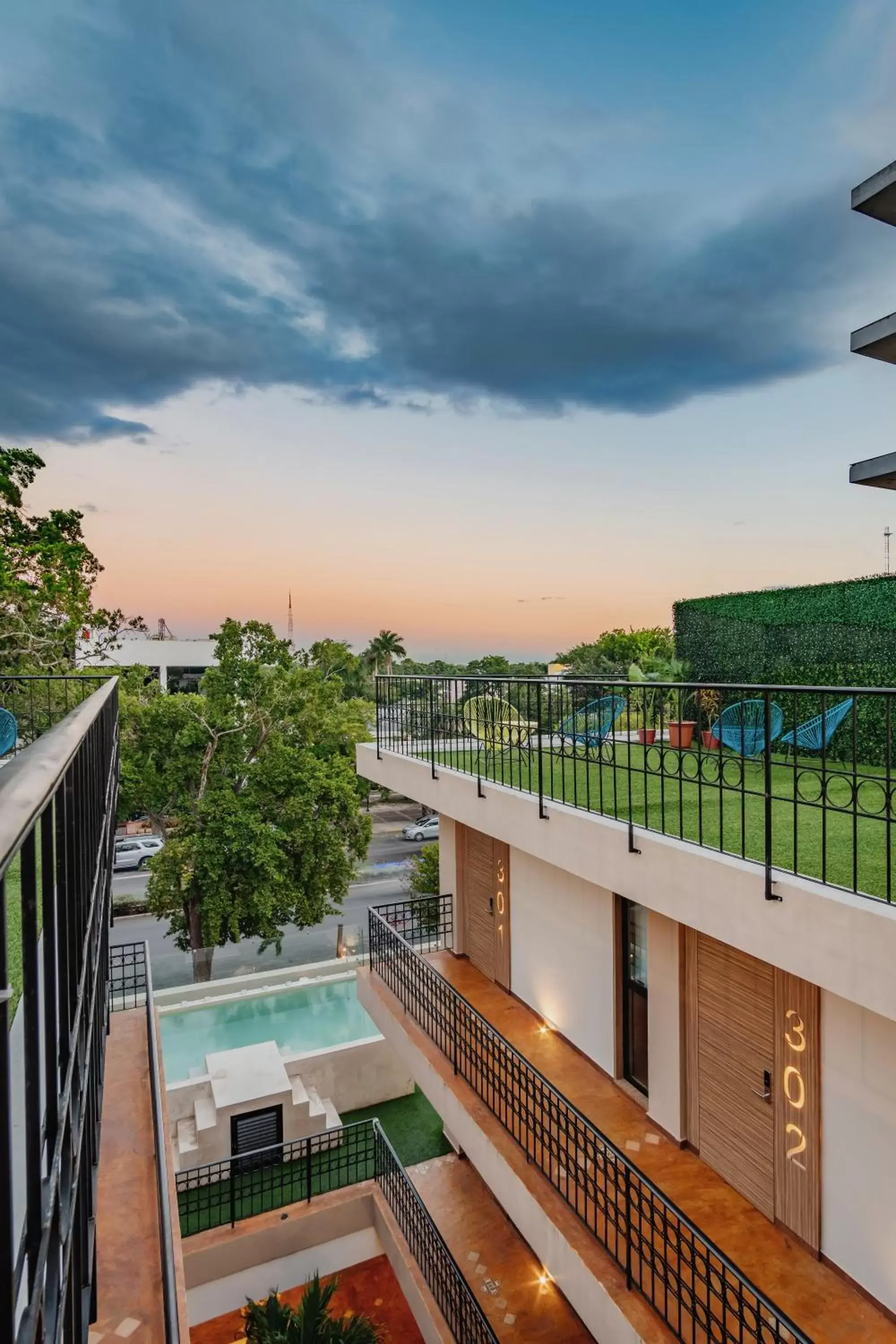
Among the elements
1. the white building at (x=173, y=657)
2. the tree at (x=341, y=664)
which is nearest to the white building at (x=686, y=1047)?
the tree at (x=341, y=664)

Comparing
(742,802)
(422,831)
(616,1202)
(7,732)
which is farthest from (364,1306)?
(422,831)

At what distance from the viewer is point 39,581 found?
15742 mm

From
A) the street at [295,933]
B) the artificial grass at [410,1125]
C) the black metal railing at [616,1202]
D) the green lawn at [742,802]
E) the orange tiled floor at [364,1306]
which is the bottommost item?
the orange tiled floor at [364,1306]

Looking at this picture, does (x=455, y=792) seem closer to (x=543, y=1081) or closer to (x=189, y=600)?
(x=543, y=1081)

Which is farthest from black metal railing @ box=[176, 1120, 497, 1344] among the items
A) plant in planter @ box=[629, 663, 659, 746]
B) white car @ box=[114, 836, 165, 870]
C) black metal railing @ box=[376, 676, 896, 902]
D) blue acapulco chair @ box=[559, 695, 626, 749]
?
white car @ box=[114, 836, 165, 870]

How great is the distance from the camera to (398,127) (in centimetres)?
1170

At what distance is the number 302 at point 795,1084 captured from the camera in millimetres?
5363

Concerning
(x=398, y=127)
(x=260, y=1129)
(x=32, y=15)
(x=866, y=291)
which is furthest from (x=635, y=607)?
(x=32, y=15)

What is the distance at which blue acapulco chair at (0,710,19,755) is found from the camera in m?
7.88

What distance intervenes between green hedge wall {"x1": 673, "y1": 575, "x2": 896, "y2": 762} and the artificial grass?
8826mm

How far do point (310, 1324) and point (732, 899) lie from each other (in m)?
7.24

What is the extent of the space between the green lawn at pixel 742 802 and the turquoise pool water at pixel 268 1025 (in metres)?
7.25

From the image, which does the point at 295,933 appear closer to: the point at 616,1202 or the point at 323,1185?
the point at 323,1185

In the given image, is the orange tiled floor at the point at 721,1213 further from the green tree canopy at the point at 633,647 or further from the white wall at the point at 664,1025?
the green tree canopy at the point at 633,647
